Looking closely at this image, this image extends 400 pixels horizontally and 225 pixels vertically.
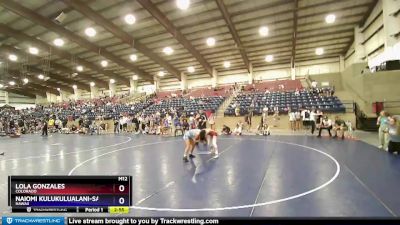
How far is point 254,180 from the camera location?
553 cm

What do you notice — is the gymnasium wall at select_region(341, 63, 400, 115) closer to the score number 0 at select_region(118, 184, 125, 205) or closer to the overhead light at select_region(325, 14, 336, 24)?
the overhead light at select_region(325, 14, 336, 24)

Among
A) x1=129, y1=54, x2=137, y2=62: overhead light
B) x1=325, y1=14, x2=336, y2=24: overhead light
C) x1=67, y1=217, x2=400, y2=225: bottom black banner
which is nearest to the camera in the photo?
x1=67, y1=217, x2=400, y2=225: bottom black banner

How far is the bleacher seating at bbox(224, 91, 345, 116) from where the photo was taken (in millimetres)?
19156

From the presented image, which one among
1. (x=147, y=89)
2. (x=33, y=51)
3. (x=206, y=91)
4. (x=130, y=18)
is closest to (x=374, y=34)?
(x=206, y=91)

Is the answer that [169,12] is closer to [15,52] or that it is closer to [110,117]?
[110,117]

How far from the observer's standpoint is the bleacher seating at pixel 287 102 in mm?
19156

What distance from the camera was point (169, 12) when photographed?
2084 cm

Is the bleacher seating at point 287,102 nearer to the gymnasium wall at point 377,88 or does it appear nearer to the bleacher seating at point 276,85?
the gymnasium wall at point 377,88

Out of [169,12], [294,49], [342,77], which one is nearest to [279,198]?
[169,12]

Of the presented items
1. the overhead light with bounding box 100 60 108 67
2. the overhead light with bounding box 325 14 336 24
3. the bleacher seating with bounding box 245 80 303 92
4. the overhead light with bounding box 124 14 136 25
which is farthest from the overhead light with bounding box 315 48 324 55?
the overhead light with bounding box 100 60 108 67

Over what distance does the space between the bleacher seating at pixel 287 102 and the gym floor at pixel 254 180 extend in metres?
10.9
